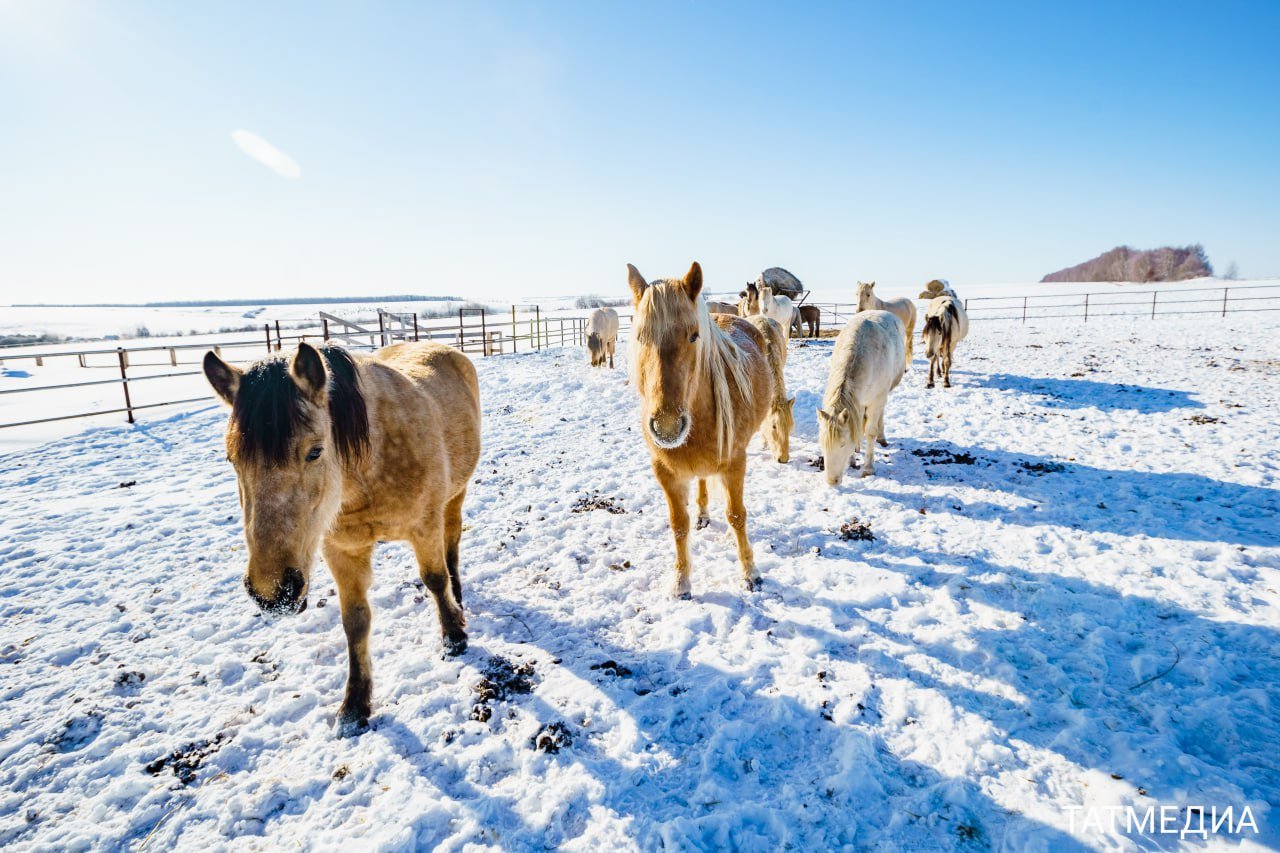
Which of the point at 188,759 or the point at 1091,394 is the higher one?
the point at 1091,394

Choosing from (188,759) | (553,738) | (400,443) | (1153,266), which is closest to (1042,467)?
(553,738)

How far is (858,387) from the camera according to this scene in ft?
18.9

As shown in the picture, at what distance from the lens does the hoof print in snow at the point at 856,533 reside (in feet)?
14.8

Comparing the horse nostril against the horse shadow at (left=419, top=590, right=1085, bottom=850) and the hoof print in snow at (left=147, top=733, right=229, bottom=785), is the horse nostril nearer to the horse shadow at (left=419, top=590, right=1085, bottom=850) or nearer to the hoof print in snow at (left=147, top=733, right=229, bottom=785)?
the horse shadow at (left=419, top=590, right=1085, bottom=850)

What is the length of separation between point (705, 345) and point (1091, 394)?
978 cm

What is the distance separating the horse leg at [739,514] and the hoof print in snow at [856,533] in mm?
1106

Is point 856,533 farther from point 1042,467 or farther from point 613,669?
point 1042,467

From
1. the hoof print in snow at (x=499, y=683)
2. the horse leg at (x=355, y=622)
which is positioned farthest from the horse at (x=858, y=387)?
the horse leg at (x=355, y=622)

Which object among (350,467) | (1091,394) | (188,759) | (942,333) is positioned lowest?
(188,759)

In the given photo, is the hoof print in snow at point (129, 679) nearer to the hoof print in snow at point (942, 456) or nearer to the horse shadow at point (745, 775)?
the horse shadow at point (745, 775)

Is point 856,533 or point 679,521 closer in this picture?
point 679,521

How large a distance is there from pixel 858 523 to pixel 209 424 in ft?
38.8

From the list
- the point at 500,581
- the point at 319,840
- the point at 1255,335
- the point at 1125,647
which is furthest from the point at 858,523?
the point at 1255,335

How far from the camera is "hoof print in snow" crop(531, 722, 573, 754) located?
252cm
